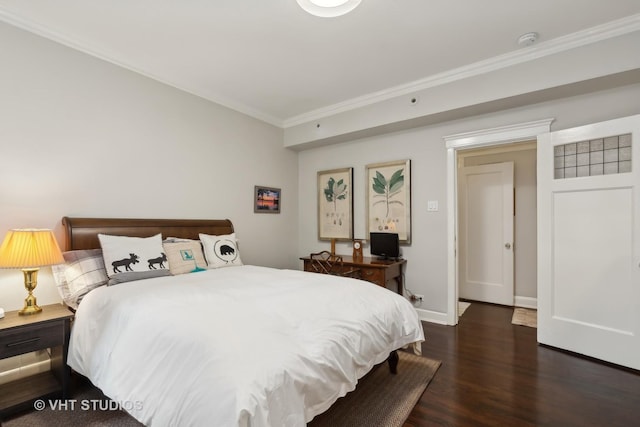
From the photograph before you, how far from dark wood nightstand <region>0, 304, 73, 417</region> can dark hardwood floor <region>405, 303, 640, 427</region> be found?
230 centimetres

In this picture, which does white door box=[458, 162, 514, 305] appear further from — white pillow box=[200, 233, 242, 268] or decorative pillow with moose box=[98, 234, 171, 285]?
decorative pillow with moose box=[98, 234, 171, 285]

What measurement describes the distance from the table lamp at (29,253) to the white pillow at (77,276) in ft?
0.65

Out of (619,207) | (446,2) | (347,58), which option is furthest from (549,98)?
(347,58)

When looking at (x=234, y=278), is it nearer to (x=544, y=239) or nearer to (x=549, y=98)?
(x=544, y=239)

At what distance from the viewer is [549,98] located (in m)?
2.92

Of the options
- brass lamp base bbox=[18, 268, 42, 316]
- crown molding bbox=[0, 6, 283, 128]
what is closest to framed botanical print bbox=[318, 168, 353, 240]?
crown molding bbox=[0, 6, 283, 128]

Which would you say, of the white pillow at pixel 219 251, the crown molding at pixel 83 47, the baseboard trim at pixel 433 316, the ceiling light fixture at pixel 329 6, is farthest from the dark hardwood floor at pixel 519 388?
the crown molding at pixel 83 47

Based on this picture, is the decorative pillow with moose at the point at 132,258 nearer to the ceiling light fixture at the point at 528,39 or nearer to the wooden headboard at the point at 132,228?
the wooden headboard at the point at 132,228

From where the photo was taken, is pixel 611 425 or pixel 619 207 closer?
pixel 611 425

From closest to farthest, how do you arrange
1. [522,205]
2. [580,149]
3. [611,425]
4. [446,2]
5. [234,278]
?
1. [611,425]
2. [446,2]
3. [234,278]
4. [580,149]
5. [522,205]

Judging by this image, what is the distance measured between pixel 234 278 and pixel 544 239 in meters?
2.86

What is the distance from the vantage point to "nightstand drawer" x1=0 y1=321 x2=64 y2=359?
1876 millimetres
